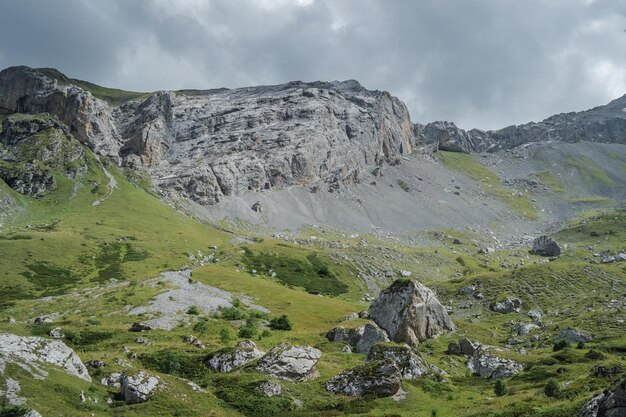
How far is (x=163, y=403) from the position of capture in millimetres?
31969

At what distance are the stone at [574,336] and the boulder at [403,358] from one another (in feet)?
117

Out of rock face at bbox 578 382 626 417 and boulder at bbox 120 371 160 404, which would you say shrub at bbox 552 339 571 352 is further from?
boulder at bbox 120 371 160 404

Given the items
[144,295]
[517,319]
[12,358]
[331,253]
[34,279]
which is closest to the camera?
[12,358]

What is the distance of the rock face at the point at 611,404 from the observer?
21516 mm

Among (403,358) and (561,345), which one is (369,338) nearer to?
(403,358)

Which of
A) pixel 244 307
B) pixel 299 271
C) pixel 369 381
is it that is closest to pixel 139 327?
pixel 244 307

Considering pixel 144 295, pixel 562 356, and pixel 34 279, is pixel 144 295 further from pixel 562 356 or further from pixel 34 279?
pixel 562 356

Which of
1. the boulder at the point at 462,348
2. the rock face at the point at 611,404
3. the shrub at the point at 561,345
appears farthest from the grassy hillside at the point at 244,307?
the shrub at the point at 561,345

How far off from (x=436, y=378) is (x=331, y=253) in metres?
122

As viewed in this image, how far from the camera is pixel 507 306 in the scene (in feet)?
335

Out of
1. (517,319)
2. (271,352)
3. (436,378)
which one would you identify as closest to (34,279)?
(271,352)

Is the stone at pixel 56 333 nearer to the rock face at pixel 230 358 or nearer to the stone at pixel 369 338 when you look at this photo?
the rock face at pixel 230 358

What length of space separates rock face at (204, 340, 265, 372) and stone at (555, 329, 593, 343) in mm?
50992

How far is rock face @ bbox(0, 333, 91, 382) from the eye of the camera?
31.8 meters
